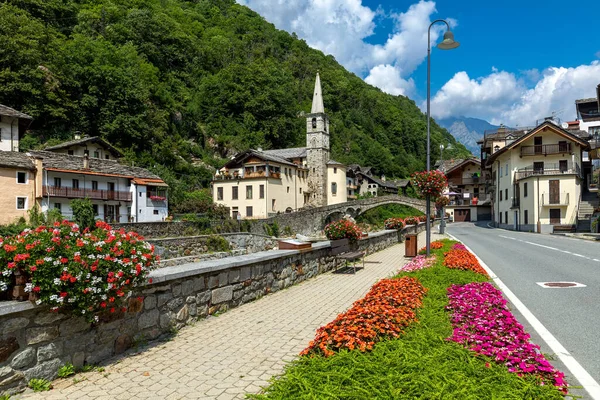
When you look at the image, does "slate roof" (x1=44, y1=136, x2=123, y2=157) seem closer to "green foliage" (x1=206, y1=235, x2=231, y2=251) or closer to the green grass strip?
"green foliage" (x1=206, y1=235, x2=231, y2=251)

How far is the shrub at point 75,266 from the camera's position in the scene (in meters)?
3.87

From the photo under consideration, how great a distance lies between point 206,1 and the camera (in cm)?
10488

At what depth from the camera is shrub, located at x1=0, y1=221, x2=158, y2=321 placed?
3873 mm

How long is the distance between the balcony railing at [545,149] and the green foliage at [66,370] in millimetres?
47760

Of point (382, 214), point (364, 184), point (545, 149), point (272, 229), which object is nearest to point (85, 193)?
point (272, 229)

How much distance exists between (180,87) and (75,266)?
7299 cm

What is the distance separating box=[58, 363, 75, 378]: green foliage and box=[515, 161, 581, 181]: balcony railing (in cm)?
4392

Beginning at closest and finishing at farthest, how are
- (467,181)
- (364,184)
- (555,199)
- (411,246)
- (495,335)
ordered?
(495,335) → (411,246) → (555,199) → (467,181) → (364,184)

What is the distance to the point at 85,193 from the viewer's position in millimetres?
35719

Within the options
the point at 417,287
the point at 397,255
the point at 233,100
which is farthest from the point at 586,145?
the point at 233,100

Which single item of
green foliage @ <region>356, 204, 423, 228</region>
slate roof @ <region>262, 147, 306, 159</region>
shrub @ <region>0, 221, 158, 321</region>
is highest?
slate roof @ <region>262, 147, 306, 159</region>

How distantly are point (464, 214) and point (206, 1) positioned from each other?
85213 millimetres

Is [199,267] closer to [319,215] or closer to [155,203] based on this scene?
[155,203]

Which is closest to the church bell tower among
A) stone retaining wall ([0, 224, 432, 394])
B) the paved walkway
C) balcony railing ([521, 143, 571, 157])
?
balcony railing ([521, 143, 571, 157])
